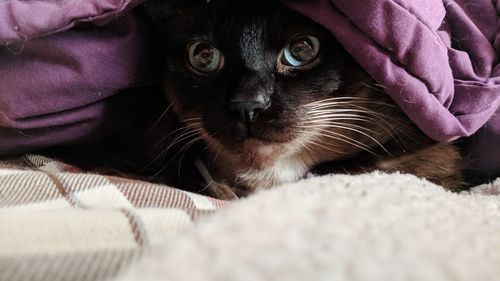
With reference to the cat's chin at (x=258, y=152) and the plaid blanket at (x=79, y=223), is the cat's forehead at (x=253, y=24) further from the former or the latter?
the plaid blanket at (x=79, y=223)

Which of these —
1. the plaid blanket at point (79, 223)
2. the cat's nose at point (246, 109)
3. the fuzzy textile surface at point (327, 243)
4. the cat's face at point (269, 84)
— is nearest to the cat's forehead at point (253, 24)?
the cat's face at point (269, 84)

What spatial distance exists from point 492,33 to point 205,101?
589 mm

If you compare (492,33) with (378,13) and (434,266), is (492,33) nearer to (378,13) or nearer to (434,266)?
(378,13)

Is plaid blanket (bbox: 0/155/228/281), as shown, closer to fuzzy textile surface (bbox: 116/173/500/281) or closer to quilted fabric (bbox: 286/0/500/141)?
fuzzy textile surface (bbox: 116/173/500/281)

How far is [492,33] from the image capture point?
1.19m

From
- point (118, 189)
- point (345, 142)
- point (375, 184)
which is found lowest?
point (345, 142)

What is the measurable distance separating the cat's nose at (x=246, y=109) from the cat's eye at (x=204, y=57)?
131 millimetres

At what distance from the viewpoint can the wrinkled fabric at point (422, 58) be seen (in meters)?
0.92

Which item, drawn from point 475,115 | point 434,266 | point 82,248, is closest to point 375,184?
point 434,266

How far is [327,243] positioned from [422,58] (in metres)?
0.54

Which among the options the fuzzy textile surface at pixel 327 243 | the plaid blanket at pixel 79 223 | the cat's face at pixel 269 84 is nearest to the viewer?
the fuzzy textile surface at pixel 327 243

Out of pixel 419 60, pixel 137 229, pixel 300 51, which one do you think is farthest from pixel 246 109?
pixel 137 229

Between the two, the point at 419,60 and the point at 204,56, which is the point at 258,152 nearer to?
the point at 204,56

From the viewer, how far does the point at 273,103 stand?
101 cm
